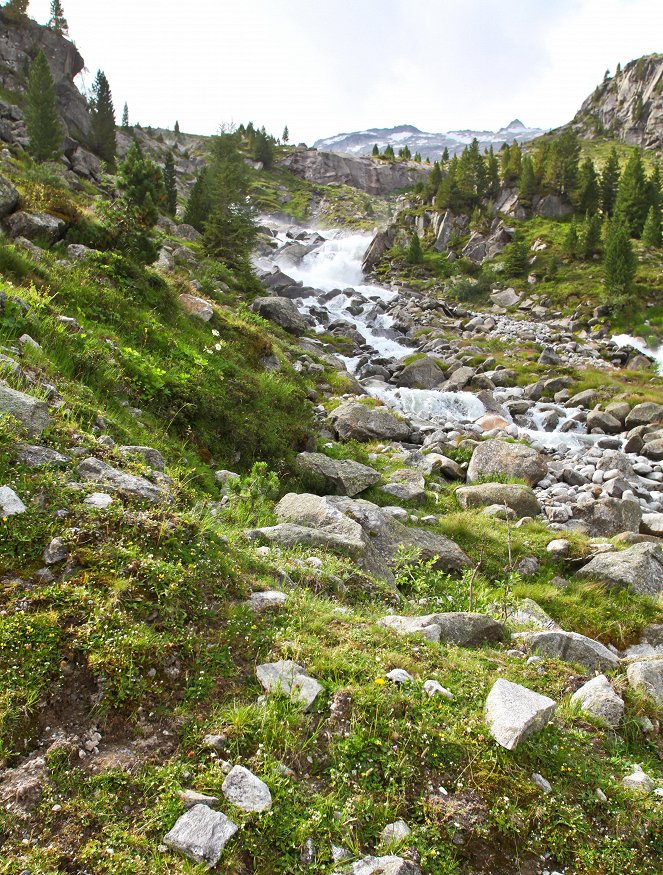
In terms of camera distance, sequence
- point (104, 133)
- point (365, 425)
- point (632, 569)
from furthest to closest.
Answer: point (104, 133) → point (365, 425) → point (632, 569)

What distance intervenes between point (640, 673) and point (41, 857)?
5231mm

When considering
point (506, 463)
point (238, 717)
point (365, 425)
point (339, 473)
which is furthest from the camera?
point (365, 425)

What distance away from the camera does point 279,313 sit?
28812 mm

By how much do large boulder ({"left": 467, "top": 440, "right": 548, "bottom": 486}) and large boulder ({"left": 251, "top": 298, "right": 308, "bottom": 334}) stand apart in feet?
54.6

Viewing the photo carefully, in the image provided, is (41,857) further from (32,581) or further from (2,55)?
(2,55)

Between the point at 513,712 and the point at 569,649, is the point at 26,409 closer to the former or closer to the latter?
the point at 513,712

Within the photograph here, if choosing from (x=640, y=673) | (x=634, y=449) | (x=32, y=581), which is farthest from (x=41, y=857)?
(x=634, y=449)

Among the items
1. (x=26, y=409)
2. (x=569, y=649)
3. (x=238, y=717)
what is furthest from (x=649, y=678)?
(x=26, y=409)

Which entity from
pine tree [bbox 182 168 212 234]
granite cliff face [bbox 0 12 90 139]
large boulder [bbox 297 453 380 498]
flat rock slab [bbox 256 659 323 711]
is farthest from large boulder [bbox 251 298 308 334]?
granite cliff face [bbox 0 12 90 139]

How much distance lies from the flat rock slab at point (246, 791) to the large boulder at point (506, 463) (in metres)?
12.4

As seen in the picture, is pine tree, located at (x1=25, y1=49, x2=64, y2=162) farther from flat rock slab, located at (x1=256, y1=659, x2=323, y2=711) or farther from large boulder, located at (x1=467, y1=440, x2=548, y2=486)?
flat rock slab, located at (x1=256, y1=659, x2=323, y2=711)

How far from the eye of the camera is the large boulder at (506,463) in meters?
14.6

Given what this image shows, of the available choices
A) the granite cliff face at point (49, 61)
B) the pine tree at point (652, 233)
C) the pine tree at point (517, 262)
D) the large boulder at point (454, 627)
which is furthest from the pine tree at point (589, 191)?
the large boulder at point (454, 627)

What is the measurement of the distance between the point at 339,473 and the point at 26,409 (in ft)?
23.2
